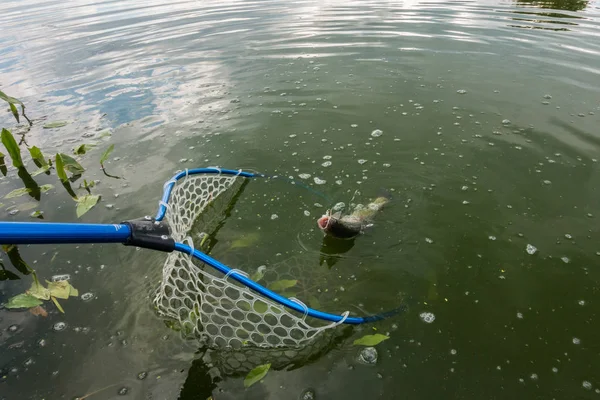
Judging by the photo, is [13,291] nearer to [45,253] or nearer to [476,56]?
[45,253]

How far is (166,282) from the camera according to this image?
307 cm

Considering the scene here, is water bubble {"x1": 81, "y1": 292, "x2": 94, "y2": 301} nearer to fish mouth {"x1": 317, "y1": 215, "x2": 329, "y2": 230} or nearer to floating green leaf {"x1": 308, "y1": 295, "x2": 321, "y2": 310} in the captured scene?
floating green leaf {"x1": 308, "y1": 295, "x2": 321, "y2": 310}

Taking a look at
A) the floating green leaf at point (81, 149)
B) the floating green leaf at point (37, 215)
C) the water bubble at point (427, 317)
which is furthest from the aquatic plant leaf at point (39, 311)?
the water bubble at point (427, 317)

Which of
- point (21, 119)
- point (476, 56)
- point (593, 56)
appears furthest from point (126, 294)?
point (593, 56)

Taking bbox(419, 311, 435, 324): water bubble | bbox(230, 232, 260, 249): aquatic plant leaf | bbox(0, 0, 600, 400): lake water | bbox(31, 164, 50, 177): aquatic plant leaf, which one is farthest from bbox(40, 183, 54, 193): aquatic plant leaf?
bbox(419, 311, 435, 324): water bubble

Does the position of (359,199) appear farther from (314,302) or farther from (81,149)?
(81,149)

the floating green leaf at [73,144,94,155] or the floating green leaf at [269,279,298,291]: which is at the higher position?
the floating green leaf at [73,144,94,155]

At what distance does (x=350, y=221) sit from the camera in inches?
146

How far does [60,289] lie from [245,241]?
170cm

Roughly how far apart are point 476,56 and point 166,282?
27.5 ft

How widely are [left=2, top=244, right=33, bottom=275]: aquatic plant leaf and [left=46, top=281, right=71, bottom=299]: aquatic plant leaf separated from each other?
535 mm

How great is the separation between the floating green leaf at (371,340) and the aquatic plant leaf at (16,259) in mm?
3174

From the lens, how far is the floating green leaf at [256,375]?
99.7 inches

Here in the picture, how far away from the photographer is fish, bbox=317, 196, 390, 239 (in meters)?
3.62
